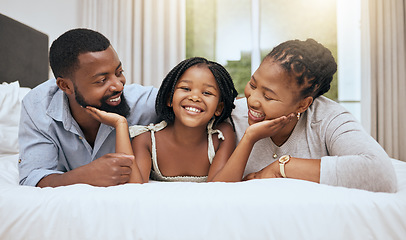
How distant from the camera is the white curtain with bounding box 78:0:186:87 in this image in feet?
12.7

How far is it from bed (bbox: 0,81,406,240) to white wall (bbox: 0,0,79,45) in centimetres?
215

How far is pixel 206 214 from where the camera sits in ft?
2.59

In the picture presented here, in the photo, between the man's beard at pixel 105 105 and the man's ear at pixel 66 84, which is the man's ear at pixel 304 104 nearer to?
the man's beard at pixel 105 105

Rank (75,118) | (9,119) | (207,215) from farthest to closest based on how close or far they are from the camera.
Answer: (9,119)
(75,118)
(207,215)

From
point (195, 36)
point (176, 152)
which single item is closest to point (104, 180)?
point (176, 152)

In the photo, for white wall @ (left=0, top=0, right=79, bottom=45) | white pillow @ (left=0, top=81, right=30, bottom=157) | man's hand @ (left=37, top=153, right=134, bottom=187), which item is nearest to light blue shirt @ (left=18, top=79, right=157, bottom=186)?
man's hand @ (left=37, top=153, right=134, bottom=187)

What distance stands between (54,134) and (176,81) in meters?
0.51

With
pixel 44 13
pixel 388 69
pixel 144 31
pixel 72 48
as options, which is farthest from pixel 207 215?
pixel 388 69

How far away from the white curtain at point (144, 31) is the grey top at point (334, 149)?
258 centimetres

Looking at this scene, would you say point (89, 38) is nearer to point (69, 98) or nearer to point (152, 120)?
point (69, 98)

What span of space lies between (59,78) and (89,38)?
0.62 feet

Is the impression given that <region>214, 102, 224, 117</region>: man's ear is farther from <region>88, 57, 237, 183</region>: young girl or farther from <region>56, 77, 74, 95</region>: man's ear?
<region>56, 77, 74, 95</region>: man's ear

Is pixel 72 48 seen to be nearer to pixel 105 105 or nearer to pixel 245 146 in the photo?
pixel 105 105

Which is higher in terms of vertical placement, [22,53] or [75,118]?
[22,53]
